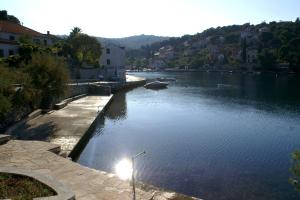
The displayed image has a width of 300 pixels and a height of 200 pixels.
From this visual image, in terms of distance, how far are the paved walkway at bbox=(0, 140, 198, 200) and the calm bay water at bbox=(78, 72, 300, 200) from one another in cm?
454

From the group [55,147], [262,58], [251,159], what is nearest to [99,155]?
[55,147]

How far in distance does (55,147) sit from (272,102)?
4520 cm

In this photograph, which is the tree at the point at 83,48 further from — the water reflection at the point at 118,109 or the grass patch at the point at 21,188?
the grass patch at the point at 21,188

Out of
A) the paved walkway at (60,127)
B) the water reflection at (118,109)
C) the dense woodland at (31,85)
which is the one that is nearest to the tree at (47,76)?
the dense woodland at (31,85)

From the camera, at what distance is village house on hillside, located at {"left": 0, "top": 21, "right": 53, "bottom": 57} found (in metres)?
53.1

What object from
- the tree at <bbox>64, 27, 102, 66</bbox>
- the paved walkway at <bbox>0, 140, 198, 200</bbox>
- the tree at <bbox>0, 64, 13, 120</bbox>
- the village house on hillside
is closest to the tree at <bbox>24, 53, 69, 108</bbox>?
the tree at <bbox>0, 64, 13, 120</bbox>

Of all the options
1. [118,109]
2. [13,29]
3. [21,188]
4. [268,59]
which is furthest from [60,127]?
[268,59]

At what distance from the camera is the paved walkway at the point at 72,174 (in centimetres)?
1387

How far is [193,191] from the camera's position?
1861 cm

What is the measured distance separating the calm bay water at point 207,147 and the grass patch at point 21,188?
8839mm

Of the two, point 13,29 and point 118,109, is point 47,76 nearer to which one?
point 118,109

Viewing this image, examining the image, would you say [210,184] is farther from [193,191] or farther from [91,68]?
[91,68]

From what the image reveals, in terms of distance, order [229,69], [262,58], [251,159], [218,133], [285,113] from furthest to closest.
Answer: [229,69] → [262,58] → [285,113] → [218,133] → [251,159]

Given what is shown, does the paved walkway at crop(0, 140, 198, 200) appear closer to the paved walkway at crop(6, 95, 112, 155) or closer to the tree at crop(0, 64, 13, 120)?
the paved walkway at crop(6, 95, 112, 155)
